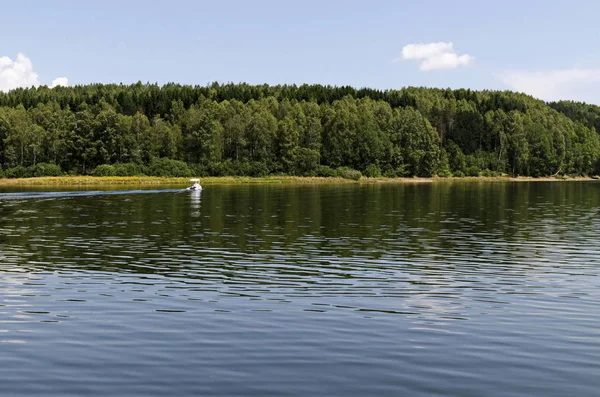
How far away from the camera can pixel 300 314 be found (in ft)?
79.8

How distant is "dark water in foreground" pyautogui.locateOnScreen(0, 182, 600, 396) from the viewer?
56.5ft

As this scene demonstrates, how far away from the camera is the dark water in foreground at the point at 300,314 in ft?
56.5

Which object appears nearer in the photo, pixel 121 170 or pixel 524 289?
pixel 524 289

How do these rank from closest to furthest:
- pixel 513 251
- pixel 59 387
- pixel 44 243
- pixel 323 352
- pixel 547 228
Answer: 1. pixel 59 387
2. pixel 323 352
3. pixel 513 251
4. pixel 44 243
5. pixel 547 228

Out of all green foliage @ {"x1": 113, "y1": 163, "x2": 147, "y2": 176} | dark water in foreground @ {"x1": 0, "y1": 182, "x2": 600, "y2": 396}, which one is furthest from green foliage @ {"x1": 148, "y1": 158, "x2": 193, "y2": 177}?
dark water in foreground @ {"x1": 0, "y1": 182, "x2": 600, "y2": 396}

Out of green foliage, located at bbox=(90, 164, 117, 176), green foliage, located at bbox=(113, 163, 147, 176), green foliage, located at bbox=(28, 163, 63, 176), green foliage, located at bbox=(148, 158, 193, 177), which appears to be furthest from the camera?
green foliage, located at bbox=(148, 158, 193, 177)

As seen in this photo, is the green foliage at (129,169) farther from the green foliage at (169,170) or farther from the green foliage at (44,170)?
the green foliage at (44,170)

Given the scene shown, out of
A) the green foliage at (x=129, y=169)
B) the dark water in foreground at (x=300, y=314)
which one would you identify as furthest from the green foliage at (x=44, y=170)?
the dark water in foreground at (x=300, y=314)

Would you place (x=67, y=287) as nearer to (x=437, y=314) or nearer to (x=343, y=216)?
(x=437, y=314)

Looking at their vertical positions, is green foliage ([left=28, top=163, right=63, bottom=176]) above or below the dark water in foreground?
above

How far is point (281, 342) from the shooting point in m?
20.5

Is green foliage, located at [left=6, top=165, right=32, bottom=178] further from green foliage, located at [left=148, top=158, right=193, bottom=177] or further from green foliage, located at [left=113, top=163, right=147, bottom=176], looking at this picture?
green foliage, located at [left=148, top=158, right=193, bottom=177]

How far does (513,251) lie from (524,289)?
46.2 ft

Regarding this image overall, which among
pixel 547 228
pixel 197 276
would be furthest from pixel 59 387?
pixel 547 228
